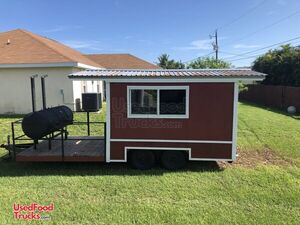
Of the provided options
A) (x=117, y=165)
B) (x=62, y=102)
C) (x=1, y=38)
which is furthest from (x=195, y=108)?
(x=1, y=38)

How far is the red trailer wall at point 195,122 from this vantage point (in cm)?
652

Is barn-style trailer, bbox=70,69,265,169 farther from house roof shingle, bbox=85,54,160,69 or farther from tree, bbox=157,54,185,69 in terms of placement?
tree, bbox=157,54,185,69

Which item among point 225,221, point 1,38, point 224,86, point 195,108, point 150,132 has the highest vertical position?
point 1,38

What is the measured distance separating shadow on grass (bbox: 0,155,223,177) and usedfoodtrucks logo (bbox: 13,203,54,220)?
1.58 meters

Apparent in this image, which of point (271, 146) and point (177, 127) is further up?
point (177, 127)

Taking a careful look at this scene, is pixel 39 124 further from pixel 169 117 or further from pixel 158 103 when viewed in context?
pixel 169 117

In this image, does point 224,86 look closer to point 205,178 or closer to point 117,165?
point 205,178

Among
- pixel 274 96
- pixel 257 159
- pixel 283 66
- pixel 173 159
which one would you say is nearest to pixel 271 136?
pixel 257 159

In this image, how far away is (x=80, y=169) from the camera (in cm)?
684

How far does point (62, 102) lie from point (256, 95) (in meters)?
18.8

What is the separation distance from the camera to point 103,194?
5.32 m

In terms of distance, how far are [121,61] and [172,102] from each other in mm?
25367

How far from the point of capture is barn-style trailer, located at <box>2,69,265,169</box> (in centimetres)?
647

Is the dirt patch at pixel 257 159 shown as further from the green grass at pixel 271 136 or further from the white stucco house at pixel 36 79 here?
the white stucco house at pixel 36 79
